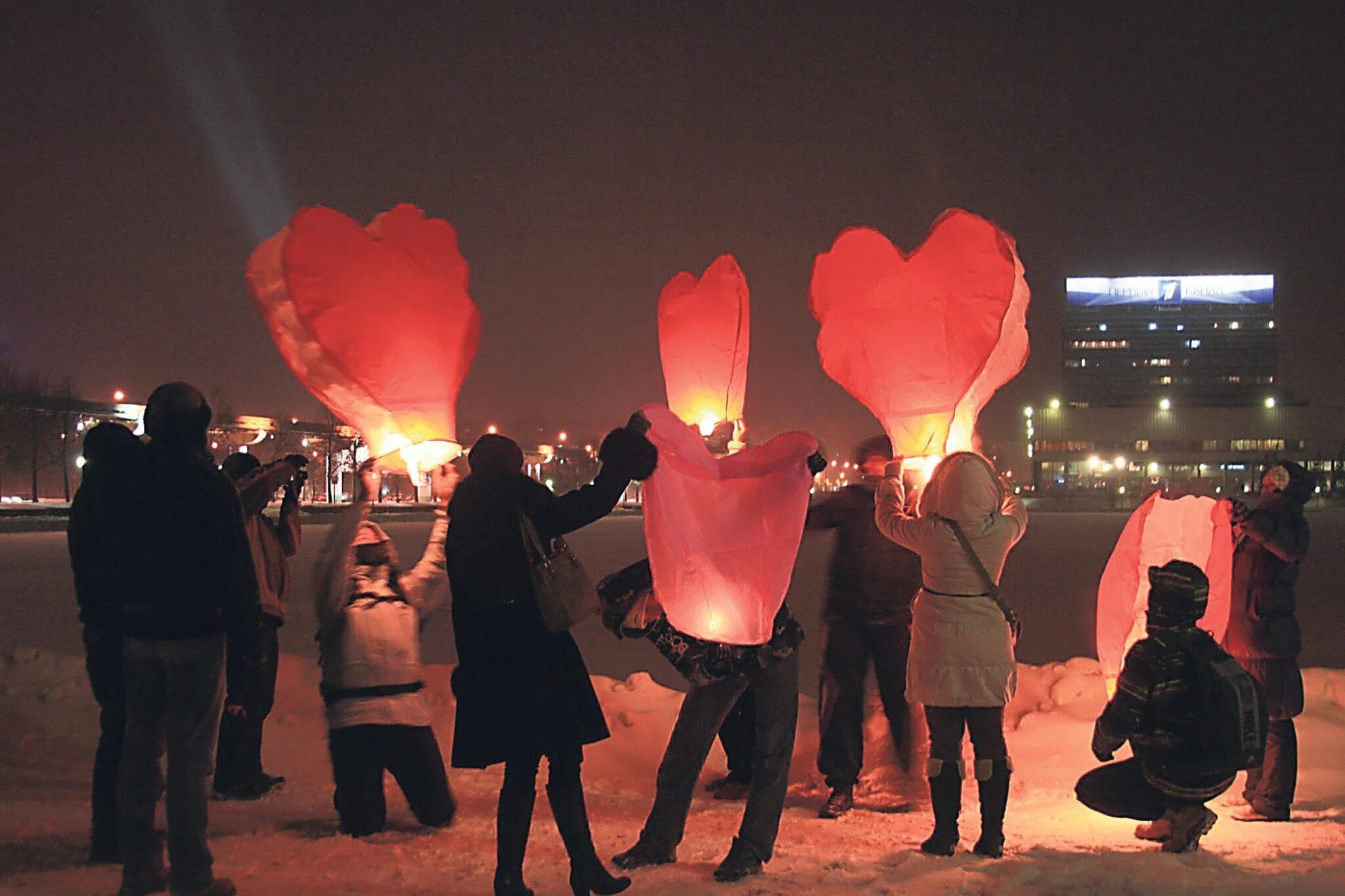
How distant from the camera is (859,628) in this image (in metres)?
5.39

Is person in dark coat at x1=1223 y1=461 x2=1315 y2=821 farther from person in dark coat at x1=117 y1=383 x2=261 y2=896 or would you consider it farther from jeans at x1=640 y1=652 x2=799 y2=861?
person in dark coat at x1=117 y1=383 x2=261 y2=896

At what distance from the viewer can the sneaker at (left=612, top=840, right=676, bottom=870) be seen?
4.07 m

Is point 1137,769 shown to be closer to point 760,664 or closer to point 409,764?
point 760,664

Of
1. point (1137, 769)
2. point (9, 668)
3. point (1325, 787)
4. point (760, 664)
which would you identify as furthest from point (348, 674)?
point (1325, 787)

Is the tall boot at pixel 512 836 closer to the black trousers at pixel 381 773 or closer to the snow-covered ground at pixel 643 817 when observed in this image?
the snow-covered ground at pixel 643 817

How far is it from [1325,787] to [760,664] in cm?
345

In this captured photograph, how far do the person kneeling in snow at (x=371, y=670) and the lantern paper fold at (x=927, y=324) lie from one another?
8.13 feet

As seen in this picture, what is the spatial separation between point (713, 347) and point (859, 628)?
85.3 inches

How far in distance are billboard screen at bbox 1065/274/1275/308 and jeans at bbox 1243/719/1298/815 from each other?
114 meters

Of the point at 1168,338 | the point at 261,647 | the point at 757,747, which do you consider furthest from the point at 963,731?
the point at 1168,338

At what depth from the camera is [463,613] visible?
3.69 metres

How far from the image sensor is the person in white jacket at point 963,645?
4320 mm

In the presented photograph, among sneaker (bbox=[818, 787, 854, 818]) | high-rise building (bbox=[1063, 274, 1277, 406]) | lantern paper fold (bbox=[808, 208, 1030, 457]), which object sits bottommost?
sneaker (bbox=[818, 787, 854, 818])

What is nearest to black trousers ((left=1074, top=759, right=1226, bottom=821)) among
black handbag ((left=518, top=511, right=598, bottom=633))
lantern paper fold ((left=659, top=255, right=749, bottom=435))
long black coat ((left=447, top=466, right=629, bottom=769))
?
long black coat ((left=447, top=466, right=629, bottom=769))
